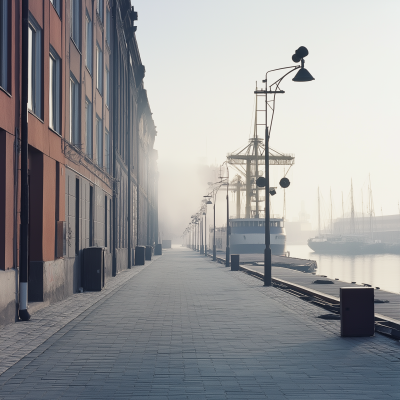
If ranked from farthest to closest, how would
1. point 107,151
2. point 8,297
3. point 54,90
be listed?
point 107,151
point 54,90
point 8,297

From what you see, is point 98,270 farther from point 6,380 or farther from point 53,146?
point 6,380

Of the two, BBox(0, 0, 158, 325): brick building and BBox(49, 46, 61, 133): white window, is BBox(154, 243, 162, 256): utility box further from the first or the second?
BBox(49, 46, 61, 133): white window

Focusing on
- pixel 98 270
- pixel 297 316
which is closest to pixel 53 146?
pixel 98 270

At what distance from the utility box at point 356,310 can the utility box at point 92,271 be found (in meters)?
11.1

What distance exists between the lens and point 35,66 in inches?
592

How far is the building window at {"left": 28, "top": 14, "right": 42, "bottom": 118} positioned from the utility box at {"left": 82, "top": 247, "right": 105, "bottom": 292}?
5908 mm

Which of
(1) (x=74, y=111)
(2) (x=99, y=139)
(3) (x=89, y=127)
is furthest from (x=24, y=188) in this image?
(2) (x=99, y=139)

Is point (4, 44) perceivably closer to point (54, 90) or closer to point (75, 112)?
point (54, 90)

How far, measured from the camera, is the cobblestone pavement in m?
6.38

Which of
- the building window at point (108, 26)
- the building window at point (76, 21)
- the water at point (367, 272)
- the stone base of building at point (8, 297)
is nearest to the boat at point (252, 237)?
the water at point (367, 272)

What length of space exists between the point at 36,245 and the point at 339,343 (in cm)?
839

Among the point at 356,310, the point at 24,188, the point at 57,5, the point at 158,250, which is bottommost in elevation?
the point at 158,250

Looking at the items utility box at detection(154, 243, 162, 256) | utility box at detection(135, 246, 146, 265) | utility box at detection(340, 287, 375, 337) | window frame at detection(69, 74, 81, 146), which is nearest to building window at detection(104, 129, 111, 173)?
window frame at detection(69, 74, 81, 146)

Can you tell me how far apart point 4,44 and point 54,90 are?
492 centimetres
